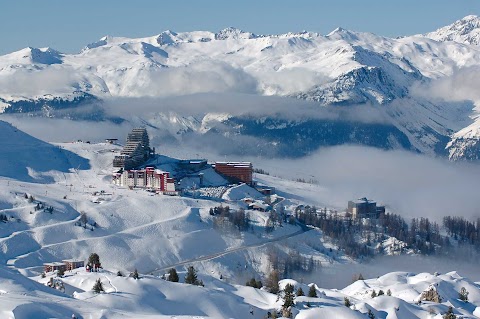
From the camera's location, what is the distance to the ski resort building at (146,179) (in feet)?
434

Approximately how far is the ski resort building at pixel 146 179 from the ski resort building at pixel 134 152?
16.7 ft

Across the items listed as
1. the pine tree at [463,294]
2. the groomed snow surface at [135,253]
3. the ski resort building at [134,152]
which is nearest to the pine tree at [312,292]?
the groomed snow surface at [135,253]

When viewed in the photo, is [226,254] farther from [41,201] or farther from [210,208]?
[41,201]

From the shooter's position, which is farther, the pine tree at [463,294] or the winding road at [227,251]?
the winding road at [227,251]

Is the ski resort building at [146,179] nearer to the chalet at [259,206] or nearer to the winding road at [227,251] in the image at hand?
the chalet at [259,206]

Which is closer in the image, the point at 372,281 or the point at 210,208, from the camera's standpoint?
the point at 372,281

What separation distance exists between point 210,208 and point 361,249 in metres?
17.4

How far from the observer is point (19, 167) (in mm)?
139000

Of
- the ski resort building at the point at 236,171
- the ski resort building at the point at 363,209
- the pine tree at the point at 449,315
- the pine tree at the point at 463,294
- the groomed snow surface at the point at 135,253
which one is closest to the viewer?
the groomed snow surface at the point at 135,253

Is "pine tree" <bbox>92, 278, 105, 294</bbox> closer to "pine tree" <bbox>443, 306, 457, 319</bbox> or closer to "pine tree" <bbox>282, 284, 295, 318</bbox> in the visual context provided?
"pine tree" <bbox>282, 284, 295, 318</bbox>

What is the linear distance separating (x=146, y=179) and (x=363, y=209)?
1172 inches

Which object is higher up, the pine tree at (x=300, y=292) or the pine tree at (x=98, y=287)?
the pine tree at (x=98, y=287)

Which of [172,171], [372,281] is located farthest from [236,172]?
[372,281]

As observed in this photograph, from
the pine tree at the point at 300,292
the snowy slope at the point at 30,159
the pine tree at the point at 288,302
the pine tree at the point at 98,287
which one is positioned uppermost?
the snowy slope at the point at 30,159
